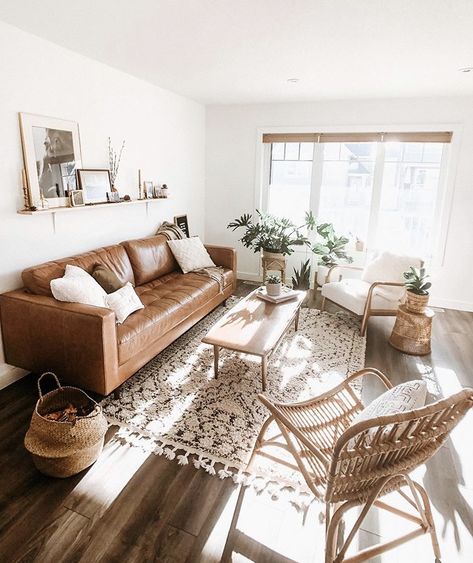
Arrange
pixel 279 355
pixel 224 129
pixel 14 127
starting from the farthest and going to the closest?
pixel 224 129, pixel 279 355, pixel 14 127

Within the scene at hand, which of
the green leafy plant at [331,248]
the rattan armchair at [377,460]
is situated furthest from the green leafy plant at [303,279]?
the rattan armchair at [377,460]

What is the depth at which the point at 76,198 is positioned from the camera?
3.20 meters

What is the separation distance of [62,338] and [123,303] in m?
0.53

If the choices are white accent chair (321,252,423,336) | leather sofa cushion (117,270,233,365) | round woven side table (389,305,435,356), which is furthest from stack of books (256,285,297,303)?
round woven side table (389,305,435,356)

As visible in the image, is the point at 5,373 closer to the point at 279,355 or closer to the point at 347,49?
the point at 279,355

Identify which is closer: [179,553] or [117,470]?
[179,553]

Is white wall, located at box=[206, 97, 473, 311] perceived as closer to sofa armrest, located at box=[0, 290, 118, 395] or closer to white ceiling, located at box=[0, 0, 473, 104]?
white ceiling, located at box=[0, 0, 473, 104]

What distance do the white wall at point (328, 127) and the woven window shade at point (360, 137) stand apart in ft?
0.33

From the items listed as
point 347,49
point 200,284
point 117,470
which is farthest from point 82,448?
point 347,49

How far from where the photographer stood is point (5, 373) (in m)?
2.80

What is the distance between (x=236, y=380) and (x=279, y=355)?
0.58m

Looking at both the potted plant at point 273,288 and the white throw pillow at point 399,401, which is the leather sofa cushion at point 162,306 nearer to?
the potted plant at point 273,288

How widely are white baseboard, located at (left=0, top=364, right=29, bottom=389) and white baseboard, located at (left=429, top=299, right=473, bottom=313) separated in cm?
456

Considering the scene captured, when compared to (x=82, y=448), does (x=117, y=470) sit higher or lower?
lower
